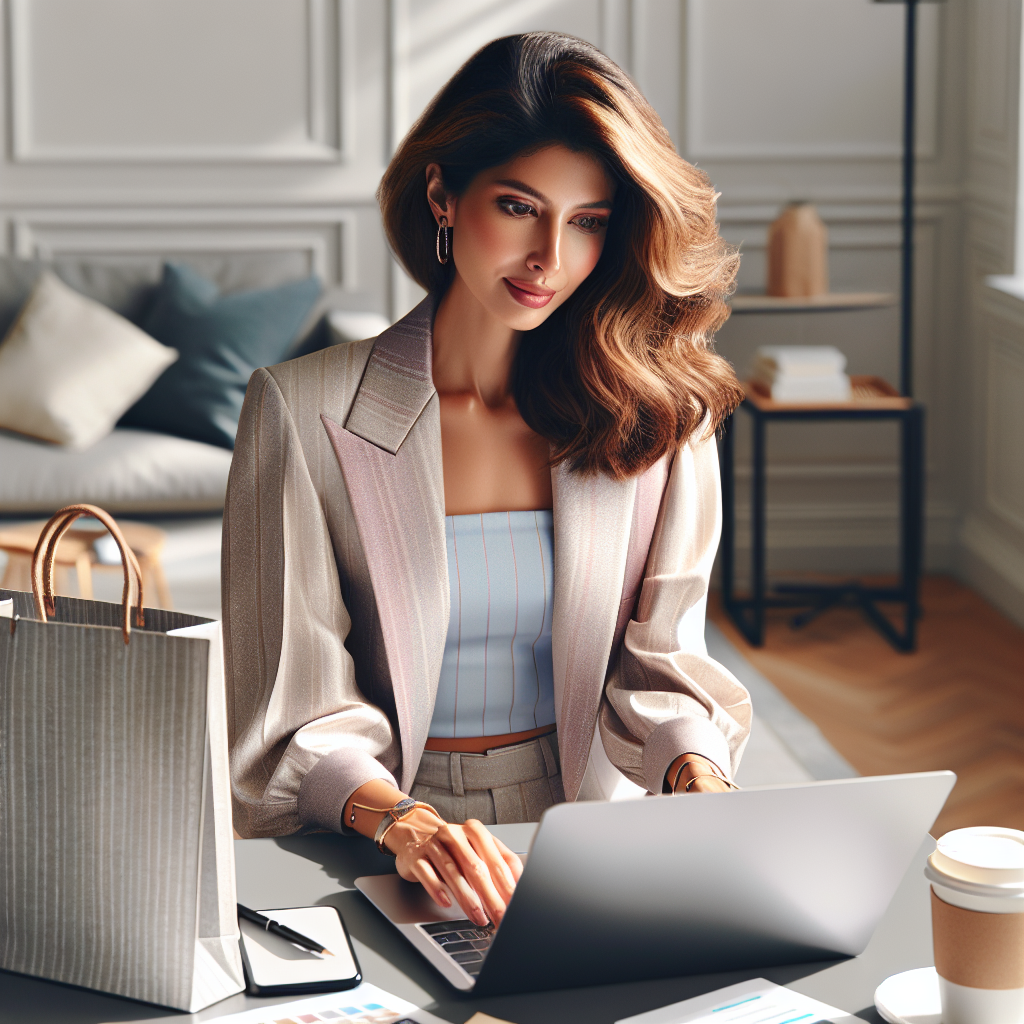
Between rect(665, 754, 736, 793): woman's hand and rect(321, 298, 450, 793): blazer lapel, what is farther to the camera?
rect(321, 298, 450, 793): blazer lapel

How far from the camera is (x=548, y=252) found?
136 centimetres

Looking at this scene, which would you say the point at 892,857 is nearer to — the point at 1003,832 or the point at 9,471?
the point at 1003,832

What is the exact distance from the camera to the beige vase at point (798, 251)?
4078 mm

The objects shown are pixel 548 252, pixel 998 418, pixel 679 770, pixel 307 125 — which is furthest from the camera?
pixel 307 125

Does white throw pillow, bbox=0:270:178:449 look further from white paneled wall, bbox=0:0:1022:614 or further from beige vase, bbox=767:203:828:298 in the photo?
beige vase, bbox=767:203:828:298

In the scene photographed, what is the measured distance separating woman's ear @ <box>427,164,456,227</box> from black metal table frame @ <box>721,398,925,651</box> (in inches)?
98.9

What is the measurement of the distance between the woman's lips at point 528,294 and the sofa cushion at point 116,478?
2388 millimetres

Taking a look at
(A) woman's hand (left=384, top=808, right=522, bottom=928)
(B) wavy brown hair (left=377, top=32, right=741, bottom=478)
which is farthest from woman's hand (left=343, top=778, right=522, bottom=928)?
(B) wavy brown hair (left=377, top=32, right=741, bottom=478)

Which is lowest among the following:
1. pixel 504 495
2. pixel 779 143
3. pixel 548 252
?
pixel 504 495

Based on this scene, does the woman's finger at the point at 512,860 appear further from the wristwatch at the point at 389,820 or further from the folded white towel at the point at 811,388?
the folded white towel at the point at 811,388

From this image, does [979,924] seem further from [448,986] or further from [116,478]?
[116,478]

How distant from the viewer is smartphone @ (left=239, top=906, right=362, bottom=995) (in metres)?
0.91

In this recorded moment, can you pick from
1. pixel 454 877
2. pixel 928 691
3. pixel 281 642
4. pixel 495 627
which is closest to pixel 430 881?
pixel 454 877

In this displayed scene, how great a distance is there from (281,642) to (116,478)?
2.54 m
